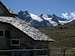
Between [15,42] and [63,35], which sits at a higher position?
[63,35]

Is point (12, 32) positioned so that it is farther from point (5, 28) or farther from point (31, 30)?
point (31, 30)

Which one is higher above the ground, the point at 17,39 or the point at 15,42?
the point at 17,39

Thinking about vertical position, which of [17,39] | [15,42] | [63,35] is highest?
[63,35]

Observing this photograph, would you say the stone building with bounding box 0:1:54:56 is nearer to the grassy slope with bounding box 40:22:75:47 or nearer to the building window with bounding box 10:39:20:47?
the building window with bounding box 10:39:20:47

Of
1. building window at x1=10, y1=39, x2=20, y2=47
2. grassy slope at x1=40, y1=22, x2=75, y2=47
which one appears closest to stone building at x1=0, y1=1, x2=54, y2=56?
building window at x1=10, y1=39, x2=20, y2=47

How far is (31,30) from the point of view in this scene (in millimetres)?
33438

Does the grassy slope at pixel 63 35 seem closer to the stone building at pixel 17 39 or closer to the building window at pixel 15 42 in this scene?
the stone building at pixel 17 39

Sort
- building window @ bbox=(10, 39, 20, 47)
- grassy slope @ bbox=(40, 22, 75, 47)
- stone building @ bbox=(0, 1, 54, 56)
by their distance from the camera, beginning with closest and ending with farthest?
1. stone building @ bbox=(0, 1, 54, 56)
2. building window @ bbox=(10, 39, 20, 47)
3. grassy slope @ bbox=(40, 22, 75, 47)

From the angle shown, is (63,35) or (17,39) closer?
(17,39)

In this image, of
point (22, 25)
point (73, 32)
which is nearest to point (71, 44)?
point (73, 32)

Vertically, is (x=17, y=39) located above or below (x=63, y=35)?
below

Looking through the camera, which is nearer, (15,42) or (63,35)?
(15,42)

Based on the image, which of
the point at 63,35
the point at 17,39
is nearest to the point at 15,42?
the point at 17,39

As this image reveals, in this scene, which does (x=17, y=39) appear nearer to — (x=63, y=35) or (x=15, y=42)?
(x=15, y=42)
